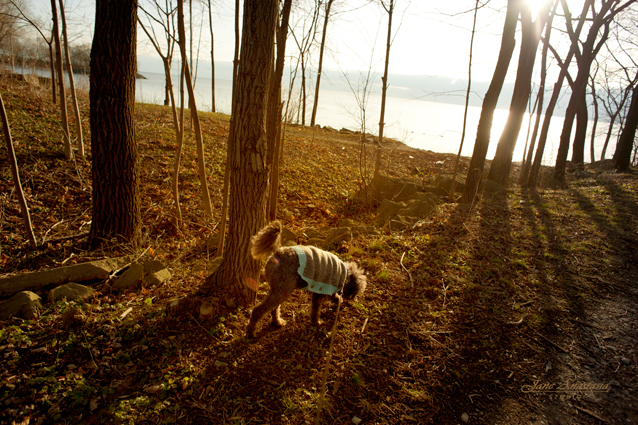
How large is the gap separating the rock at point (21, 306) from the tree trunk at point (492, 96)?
28.4ft

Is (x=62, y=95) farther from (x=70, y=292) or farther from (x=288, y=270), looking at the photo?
(x=288, y=270)

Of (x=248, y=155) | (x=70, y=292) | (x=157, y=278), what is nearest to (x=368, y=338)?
(x=248, y=155)

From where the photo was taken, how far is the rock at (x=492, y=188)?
347 inches

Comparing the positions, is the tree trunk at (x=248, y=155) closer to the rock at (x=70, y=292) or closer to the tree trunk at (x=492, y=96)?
the rock at (x=70, y=292)

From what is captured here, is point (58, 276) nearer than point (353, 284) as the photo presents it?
No

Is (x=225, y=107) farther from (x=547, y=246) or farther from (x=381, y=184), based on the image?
(x=547, y=246)

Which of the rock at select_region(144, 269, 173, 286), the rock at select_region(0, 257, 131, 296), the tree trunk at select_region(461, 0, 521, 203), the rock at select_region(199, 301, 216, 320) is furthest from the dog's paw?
the tree trunk at select_region(461, 0, 521, 203)

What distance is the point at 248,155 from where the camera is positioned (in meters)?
3.25

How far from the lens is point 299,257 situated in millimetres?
3049

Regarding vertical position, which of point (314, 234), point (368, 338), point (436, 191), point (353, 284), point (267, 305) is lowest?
point (368, 338)

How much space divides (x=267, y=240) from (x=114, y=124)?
325 cm

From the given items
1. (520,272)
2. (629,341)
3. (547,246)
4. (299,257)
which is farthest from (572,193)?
(299,257)

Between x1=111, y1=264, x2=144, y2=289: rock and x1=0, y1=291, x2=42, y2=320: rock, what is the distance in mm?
747

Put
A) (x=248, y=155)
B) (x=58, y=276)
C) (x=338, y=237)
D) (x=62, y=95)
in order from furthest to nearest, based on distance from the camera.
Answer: (x=62, y=95)
(x=338, y=237)
(x=58, y=276)
(x=248, y=155)
